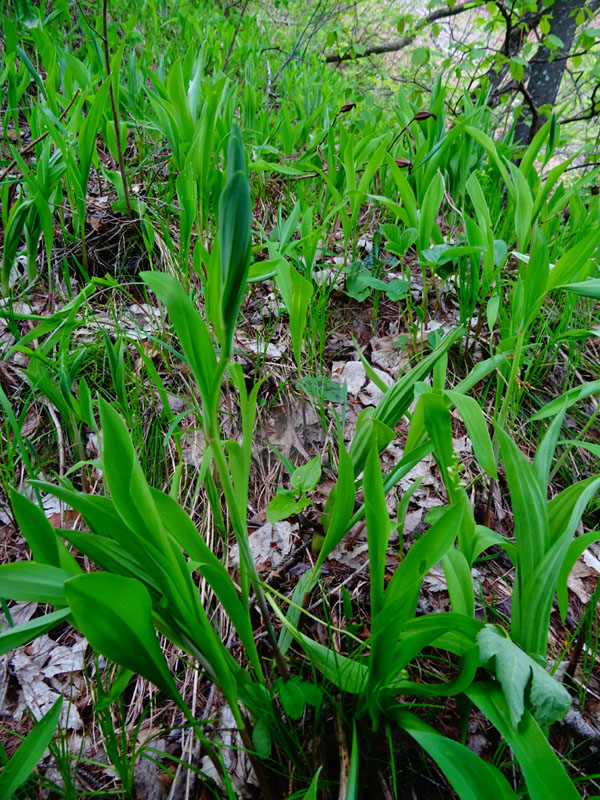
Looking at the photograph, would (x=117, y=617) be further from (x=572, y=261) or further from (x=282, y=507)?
(x=572, y=261)

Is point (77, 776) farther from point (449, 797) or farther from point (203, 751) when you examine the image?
point (449, 797)

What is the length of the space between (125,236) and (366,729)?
178 centimetres

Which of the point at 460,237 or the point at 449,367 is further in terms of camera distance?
the point at 460,237

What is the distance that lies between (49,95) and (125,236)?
0.58m

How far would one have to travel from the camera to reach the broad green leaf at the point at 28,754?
1.80 feet

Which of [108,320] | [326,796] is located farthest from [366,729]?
[108,320]

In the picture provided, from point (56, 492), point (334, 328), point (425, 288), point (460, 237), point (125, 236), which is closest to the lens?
point (56, 492)

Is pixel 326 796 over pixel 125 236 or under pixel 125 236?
under

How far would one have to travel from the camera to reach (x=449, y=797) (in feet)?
2.25

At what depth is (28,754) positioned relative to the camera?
561mm

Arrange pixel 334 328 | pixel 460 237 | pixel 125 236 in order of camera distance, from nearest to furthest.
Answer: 1. pixel 334 328
2. pixel 125 236
3. pixel 460 237

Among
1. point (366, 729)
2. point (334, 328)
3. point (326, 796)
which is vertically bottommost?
point (326, 796)

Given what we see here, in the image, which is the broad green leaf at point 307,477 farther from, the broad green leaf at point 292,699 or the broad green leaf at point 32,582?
the broad green leaf at point 32,582

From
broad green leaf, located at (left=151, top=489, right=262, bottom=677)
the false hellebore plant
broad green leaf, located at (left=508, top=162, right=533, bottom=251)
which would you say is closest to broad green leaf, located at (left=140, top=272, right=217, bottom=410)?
the false hellebore plant
